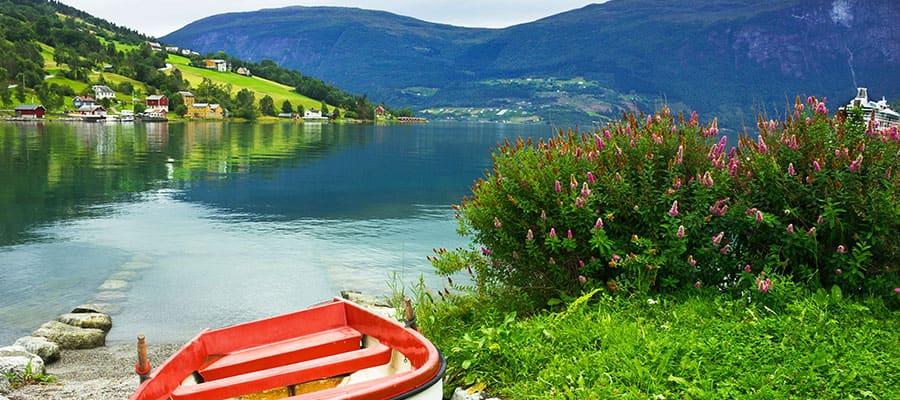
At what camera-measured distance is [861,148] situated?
6.96 m

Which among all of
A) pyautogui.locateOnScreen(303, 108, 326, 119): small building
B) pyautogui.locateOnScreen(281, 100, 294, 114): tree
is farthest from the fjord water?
pyautogui.locateOnScreen(303, 108, 326, 119): small building

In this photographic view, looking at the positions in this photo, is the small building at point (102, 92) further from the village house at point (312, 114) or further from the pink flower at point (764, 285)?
the pink flower at point (764, 285)

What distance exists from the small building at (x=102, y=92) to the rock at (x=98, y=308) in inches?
6168

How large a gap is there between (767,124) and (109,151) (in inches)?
2774

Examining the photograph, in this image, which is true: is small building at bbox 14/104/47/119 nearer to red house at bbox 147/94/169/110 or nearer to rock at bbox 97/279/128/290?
red house at bbox 147/94/169/110

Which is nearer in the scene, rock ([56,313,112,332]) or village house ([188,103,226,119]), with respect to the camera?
rock ([56,313,112,332])

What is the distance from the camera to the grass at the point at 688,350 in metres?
5.06

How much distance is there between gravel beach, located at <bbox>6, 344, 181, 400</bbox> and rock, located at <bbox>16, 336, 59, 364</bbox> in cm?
14

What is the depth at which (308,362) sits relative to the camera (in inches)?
239

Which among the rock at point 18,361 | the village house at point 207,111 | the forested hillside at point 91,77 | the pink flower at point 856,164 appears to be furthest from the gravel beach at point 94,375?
the village house at point 207,111

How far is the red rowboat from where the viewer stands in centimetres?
509

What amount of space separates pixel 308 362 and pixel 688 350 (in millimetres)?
3415

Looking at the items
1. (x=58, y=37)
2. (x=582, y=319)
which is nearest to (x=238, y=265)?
(x=582, y=319)

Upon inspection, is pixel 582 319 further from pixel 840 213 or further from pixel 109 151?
pixel 109 151
